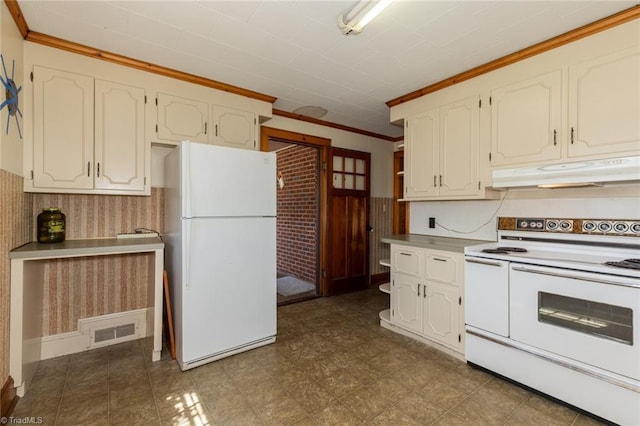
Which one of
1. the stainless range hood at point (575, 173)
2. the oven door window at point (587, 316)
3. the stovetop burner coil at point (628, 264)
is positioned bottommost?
the oven door window at point (587, 316)

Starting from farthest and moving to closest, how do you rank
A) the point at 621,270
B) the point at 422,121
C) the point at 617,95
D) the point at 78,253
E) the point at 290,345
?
the point at 422,121, the point at 290,345, the point at 78,253, the point at 617,95, the point at 621,270

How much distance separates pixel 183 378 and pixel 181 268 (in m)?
0.78

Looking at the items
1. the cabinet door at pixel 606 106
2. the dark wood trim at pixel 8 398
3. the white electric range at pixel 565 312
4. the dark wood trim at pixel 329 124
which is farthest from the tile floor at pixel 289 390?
the dark wood trim at pixel 329 124

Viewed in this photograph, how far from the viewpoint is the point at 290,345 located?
2627mm

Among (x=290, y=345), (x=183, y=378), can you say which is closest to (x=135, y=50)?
(x=183, y=378)

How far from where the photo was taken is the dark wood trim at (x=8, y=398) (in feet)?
5.37

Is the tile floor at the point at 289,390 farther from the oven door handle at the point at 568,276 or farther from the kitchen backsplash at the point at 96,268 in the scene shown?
the oven door handle at the point at 568,276

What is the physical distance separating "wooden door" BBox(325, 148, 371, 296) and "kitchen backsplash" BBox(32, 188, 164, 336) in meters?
2.18

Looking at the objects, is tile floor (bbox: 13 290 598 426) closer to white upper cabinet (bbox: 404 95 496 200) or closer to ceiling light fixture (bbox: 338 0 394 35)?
white upper cabinet (bbox: 404 95 496 200)

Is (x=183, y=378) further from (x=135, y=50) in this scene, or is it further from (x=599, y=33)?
(x=599, y=33)

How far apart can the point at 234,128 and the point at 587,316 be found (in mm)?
3152

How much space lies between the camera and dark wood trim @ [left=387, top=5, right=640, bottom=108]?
1.85 m

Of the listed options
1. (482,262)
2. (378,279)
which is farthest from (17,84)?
(378,279)

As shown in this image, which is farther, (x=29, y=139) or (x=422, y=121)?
(x=422, y=121)
